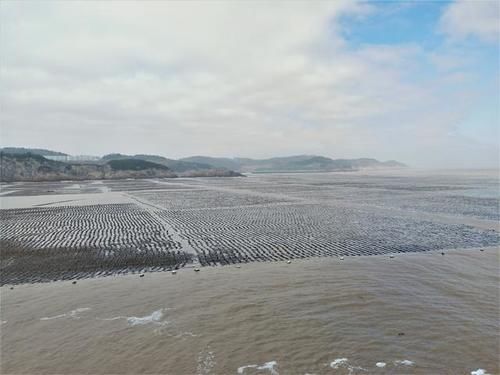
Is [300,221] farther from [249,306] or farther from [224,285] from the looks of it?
[249,306]

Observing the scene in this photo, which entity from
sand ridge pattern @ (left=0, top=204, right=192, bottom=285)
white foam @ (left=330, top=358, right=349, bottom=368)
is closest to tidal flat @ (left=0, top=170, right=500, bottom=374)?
white foam @ (left=330, top=358, right=349, bottom=368)

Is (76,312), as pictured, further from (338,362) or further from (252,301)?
(338,362)

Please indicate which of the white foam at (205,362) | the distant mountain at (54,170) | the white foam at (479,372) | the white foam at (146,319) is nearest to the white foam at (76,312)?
the white foam at (146,319)

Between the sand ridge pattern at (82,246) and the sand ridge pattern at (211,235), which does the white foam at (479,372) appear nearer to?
the sand ridge pattern at (211,235)

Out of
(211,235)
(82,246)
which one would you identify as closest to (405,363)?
(211,235)

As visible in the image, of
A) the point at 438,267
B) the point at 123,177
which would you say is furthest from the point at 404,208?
the point at 123,177

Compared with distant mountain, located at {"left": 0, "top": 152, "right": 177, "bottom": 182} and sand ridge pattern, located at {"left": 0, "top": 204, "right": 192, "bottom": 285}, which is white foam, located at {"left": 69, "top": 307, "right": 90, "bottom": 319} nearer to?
sand ridge pattern, located at {"left": 0, "top": 204, "right": 192, "bottom": 285}
